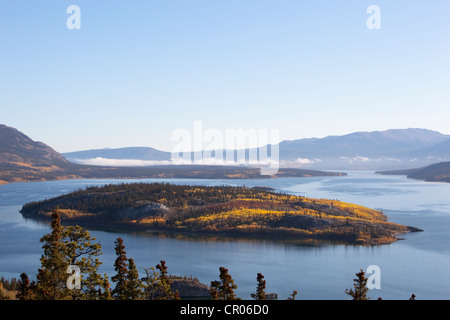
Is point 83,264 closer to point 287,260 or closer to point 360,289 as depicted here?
point 360,289

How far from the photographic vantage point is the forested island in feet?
450

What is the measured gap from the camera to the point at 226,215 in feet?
516

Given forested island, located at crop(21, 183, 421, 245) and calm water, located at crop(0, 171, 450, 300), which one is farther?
forested island, located at crop(21, 183, 421, 245)

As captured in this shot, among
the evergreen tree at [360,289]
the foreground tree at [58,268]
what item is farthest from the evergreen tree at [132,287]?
the evergreen tree at [360,289]

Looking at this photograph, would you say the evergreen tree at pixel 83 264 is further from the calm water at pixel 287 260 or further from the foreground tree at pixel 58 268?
the calm water at pixel 287 260

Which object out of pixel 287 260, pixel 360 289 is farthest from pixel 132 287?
pixel 287 260

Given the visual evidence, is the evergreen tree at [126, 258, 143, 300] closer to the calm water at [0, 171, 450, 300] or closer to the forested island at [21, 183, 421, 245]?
the calm water at [0, 171, 450, 300]

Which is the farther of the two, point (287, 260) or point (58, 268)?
point (287, 260)

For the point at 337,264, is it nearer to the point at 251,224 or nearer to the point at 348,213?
the point at 251,224

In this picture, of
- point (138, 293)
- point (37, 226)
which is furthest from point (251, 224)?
point (138, 293)

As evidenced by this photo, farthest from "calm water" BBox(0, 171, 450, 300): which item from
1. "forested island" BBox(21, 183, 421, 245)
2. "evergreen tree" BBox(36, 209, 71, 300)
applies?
"evergreen tree" BBox(36, 209, 71, 300)

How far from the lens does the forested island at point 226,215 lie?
137125 millimetres

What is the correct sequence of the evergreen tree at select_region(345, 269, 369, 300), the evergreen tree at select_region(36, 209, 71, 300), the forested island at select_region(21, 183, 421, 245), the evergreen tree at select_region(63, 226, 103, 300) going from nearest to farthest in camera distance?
the evergreen tree at select_region(36, 209, 71, 300)
the evergreen tree at select_region(63, 226, 103, 300)
the evergreen tree at select_region(345, 269, 369, 300)
the forested island at select_region(21, 183, 421, 245)
